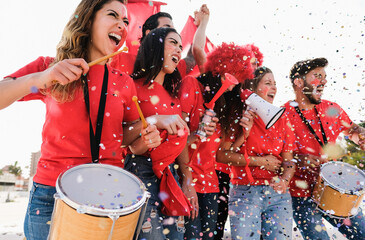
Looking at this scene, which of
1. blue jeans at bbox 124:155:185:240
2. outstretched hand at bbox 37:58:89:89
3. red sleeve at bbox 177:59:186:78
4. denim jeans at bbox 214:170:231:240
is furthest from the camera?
red sleeve at bbox 177:59:186:78

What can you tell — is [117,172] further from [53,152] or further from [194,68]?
[194,68]

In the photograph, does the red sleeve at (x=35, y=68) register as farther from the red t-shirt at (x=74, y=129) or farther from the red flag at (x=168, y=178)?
the red flag at (x=168, y=178)

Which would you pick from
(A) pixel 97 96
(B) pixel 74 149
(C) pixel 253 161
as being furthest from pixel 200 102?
(B) pixel 74 149

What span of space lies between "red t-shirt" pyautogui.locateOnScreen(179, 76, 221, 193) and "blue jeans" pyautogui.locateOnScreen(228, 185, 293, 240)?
0.34m

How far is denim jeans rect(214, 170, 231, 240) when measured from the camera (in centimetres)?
374

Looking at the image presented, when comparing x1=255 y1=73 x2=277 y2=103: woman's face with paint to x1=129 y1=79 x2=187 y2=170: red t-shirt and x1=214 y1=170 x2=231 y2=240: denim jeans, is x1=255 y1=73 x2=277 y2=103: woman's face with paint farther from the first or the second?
x1=129 y1=79 x2=187 y2=170: red t-shirt

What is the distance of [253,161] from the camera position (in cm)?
344

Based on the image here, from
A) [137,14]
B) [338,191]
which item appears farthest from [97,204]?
[137,14]

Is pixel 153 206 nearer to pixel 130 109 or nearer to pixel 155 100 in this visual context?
pixel 130 109

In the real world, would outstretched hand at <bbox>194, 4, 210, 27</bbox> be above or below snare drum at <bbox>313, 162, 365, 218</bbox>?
above

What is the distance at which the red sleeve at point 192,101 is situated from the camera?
3105 millimetres

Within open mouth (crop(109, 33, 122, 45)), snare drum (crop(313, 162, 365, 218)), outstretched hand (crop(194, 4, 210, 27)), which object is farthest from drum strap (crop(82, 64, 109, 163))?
snare drum (crop(313, 162, 365, 218))


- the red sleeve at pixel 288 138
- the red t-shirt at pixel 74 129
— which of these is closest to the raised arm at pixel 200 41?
the red sleeve at pixel 288 138

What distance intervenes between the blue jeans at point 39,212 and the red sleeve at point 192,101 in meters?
1.58
